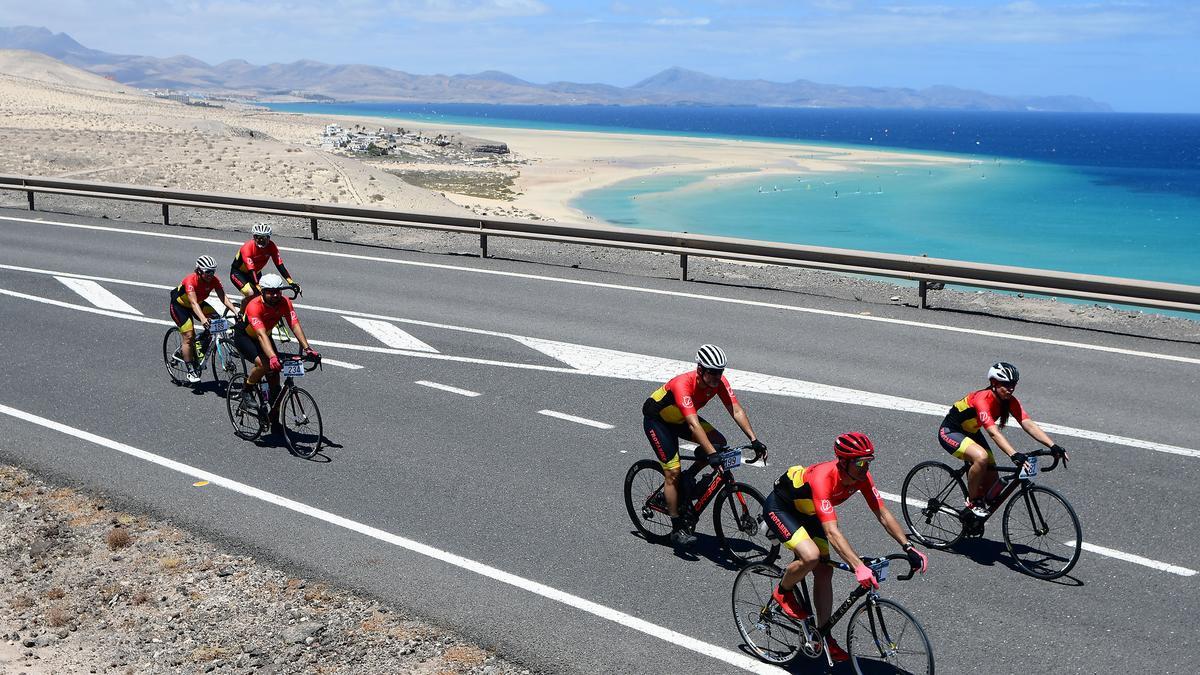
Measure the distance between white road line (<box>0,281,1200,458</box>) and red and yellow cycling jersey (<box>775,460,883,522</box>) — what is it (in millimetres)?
5657

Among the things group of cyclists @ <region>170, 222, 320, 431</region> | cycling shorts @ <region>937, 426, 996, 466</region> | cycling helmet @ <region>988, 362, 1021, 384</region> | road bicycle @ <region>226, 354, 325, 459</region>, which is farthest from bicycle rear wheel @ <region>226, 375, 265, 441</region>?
cycling helmet @ <region>988, 362, 1021, 384</region>

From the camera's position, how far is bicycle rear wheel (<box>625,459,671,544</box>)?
9.46 metres

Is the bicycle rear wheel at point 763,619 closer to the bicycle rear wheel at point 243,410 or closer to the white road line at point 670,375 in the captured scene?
the white road line at point 670,375

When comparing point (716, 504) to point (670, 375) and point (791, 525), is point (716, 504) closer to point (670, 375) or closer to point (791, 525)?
point (791, 525)

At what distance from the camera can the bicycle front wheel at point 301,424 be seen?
1165cm

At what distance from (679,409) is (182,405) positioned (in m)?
7.21

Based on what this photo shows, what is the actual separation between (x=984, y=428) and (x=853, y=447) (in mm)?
2730

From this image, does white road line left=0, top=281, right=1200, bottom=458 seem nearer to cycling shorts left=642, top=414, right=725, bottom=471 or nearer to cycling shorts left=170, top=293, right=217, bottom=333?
cycling shorts left=170, top=293, right=217, bottom=333

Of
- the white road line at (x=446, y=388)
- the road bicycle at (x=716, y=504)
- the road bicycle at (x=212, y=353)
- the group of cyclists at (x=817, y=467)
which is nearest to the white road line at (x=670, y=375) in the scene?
the white road line at (x=446, y=388)

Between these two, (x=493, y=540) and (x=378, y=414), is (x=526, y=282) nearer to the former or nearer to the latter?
(x=378, y=414)

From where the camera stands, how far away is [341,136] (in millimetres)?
107312

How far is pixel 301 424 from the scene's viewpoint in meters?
11.9

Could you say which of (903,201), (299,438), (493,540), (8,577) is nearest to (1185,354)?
(493,540)

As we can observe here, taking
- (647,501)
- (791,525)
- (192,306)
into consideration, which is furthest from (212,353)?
(791,525)
